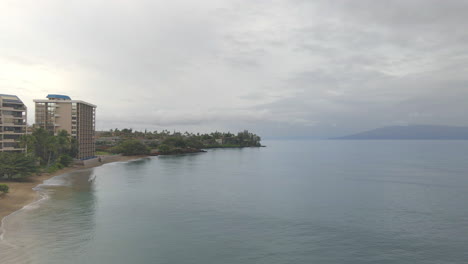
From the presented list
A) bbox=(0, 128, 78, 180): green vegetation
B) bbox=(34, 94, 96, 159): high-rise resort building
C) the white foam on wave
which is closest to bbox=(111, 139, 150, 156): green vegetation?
bbox=(34, 94, 96, 159): high-rise resort building

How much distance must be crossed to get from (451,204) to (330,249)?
3643 cm

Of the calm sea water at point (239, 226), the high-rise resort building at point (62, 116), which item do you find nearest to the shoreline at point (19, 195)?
the calm sea water at point (239, 226)

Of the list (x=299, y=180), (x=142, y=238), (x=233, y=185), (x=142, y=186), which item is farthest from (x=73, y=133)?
(x=142, y=238)

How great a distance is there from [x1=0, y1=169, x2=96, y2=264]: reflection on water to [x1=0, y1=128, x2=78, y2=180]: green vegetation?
13.4 metres

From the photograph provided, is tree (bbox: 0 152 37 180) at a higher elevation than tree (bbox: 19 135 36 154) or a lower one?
lower

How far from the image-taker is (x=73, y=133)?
126750mm

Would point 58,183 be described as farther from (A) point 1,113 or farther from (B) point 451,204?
(B) point 451,204

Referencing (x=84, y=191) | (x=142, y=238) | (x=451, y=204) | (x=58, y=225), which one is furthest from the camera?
(x=84, y=191)

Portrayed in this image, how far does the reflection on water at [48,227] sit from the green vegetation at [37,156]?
13357mm

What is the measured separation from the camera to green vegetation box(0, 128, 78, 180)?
6819cm

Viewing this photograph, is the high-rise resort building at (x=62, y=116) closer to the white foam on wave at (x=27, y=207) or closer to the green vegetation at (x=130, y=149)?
the green vegetation at (x=130, y=149)

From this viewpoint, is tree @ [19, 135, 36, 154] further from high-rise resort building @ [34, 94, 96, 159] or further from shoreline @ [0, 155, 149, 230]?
high-rise resort building @ [34, 94, 96, 159]

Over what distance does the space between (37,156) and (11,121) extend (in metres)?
14.2

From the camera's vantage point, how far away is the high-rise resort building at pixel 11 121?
88.2m
